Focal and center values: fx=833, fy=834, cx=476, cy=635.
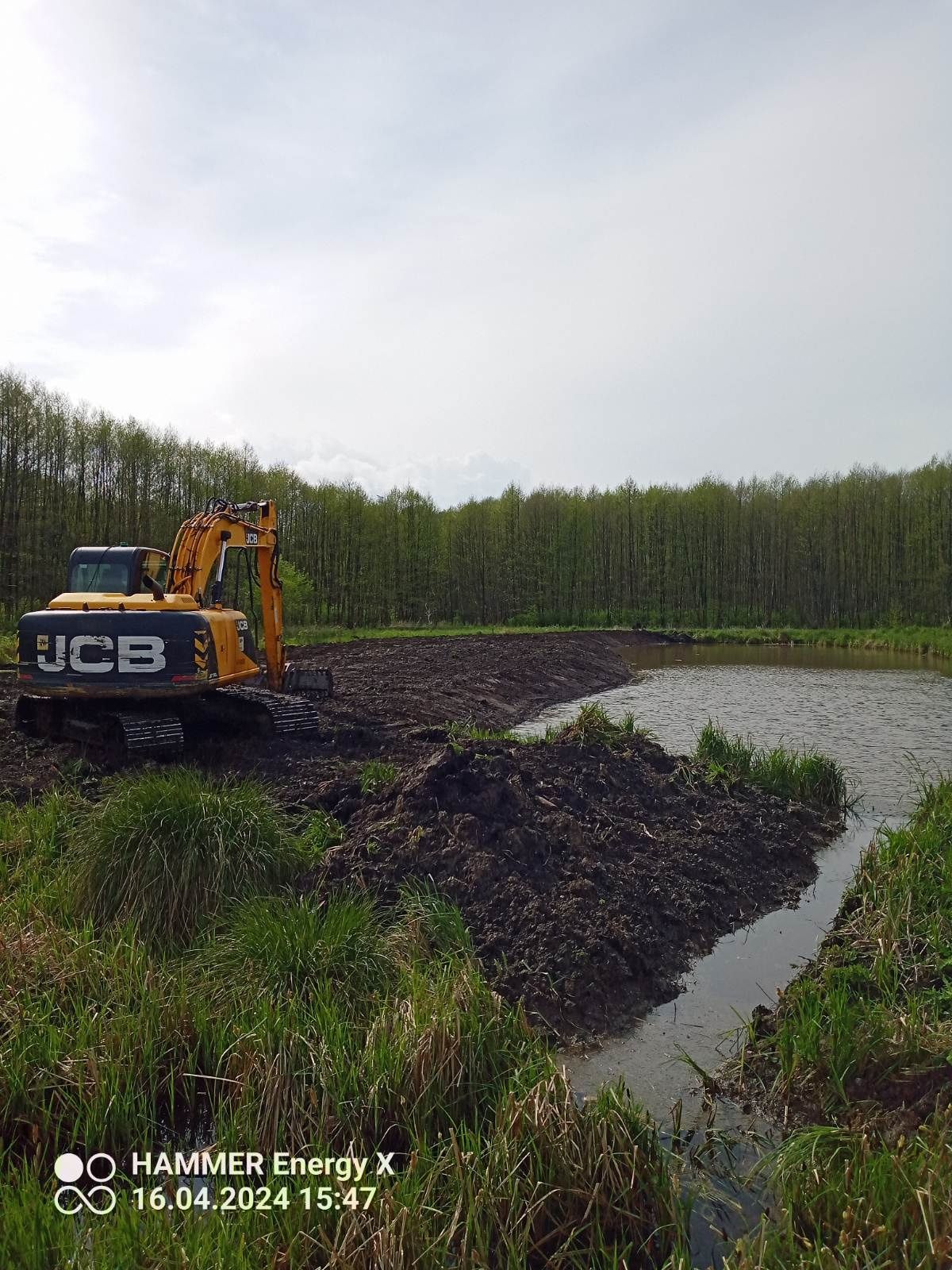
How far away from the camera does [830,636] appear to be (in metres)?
40.2

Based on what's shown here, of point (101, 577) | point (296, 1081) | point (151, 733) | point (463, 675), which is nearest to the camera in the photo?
point (296, 1081)

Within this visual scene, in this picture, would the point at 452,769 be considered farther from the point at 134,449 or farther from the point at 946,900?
the point at 134,449

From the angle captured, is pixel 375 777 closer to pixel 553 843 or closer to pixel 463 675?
pixel 553 843

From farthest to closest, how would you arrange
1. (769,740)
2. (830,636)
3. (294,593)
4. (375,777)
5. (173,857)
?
(830,636) → (294,593) → (769,740) → (375,777) → (173,857)

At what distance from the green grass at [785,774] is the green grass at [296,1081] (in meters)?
5.20

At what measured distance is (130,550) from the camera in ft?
32.5

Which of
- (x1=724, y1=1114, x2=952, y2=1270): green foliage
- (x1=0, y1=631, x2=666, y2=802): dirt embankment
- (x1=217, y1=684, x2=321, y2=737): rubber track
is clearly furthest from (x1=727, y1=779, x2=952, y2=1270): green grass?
(x1=217, y1=684, x2=321, y2=737): rubber track

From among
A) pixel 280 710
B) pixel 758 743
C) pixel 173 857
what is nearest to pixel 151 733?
pixel 280 710

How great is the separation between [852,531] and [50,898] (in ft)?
155

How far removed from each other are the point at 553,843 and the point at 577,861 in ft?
0.80

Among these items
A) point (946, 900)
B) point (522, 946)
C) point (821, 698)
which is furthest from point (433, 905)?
point (821, 698)

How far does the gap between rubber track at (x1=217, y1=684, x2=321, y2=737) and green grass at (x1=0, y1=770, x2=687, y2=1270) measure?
4978 mm

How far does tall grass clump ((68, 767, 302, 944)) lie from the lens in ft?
17.2

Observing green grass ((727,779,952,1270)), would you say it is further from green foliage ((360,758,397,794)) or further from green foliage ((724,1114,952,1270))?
green foliage ((360,758,397,794))
